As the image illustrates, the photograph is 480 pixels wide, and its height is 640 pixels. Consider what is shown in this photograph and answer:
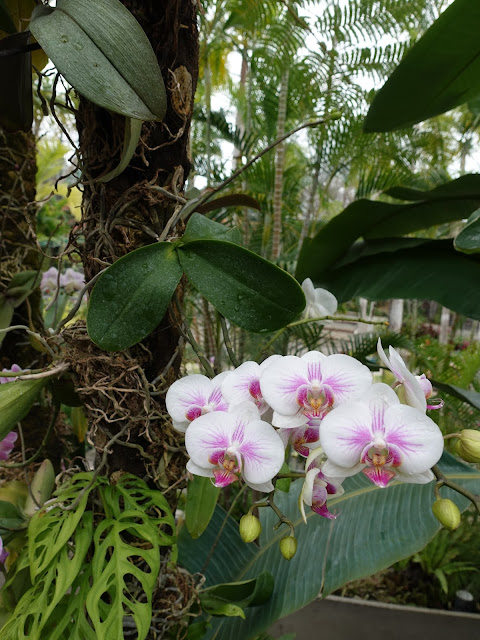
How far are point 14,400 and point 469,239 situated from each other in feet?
1.44

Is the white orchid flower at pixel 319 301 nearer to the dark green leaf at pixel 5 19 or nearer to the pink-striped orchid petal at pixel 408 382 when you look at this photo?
the pink-striped orchid petal at pixel 408 382

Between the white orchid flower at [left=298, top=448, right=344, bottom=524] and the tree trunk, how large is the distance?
0.53ft

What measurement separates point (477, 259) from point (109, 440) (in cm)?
67

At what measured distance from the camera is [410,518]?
62 cm

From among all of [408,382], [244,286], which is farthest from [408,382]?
Answer: [244,286]

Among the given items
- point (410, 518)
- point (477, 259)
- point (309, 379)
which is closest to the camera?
point (309, 379)

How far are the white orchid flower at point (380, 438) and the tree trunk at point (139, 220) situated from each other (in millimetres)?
194

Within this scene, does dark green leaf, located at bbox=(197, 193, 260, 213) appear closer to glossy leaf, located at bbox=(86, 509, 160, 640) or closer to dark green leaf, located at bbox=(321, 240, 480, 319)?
glossy leaf, located at bbox=(86, 509, 160, 640)

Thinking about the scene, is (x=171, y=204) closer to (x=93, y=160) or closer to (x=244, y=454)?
(x=93, y=160)

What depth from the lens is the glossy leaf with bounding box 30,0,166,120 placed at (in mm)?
271

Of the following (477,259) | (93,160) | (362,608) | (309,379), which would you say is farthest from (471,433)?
(362,608)

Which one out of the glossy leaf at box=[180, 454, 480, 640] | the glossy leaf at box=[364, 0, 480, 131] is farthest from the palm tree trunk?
the glossy leaf at box=[180, 454, 480, 640]

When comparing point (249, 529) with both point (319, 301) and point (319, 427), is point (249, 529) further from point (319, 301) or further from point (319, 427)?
point (319, 301)

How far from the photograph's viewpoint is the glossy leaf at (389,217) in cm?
76
